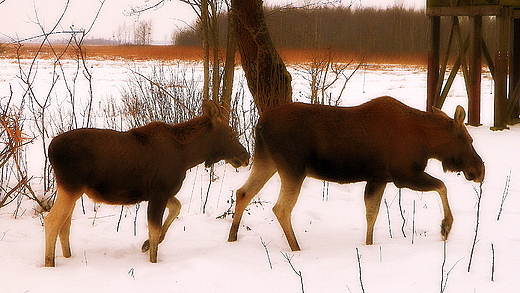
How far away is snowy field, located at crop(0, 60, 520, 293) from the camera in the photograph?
4664 millimetres

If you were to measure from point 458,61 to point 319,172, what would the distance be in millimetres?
9830

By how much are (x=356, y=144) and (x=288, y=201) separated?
779 millimetres

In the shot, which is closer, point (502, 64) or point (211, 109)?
point (211, 109)

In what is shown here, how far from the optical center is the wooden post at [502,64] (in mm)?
13276

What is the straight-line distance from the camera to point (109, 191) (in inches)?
200

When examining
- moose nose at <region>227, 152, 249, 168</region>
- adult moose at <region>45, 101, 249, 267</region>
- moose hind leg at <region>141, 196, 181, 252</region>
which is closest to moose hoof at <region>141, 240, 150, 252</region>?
moose hind leg at <region>141, 196, 181, 252</region>

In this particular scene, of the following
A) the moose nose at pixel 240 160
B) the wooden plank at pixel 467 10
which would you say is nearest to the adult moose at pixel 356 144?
the moose nose at pixel 240 160

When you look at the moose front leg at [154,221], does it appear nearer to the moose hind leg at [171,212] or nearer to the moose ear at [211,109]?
the moose hind leg at [171,212]

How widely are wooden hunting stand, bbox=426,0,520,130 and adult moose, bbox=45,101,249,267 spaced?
9550 mm

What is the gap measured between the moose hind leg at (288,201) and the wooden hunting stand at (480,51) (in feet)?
29.8

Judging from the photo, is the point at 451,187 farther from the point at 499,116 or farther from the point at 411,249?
the point at 499,116

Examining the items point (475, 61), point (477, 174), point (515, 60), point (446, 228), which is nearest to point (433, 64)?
point (475, 61)

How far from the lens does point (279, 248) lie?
5.84 m

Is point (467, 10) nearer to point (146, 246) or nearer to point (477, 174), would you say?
point (477, 174)
